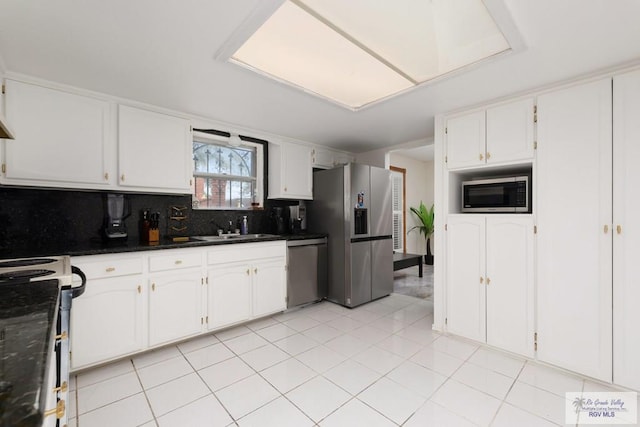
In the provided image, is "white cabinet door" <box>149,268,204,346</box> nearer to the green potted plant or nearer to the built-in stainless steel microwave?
the built-in stainless steel microwave

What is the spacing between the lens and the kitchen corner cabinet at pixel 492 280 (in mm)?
2283

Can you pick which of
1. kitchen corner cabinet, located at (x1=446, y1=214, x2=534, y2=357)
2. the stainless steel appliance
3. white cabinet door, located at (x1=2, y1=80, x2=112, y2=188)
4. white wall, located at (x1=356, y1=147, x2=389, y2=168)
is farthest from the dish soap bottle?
kitchen corner cabinet, located at (x1=446, y1=214, x2=534, y2=357)

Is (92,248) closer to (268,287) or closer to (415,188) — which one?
(268,287)

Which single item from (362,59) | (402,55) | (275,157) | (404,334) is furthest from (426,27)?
(404,334)

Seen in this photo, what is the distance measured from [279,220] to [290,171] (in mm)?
653

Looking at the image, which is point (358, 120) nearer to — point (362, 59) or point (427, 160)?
point (362, 59)

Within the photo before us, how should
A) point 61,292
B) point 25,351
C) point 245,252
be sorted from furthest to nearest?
point 245,252
point 61,292
point 25,351

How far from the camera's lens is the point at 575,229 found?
206 cm

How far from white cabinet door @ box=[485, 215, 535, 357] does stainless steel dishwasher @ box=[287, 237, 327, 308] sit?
1861 mm

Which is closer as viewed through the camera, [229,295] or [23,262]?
[23,262]

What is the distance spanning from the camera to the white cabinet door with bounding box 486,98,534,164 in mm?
2256

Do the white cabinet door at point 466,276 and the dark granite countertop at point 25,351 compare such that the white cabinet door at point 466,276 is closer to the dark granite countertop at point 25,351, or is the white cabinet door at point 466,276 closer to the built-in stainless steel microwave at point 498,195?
the built-in stainless steel microwave at point 498,195

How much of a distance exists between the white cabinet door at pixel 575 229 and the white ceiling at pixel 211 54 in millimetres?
291

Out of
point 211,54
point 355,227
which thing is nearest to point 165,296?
point 211,54
